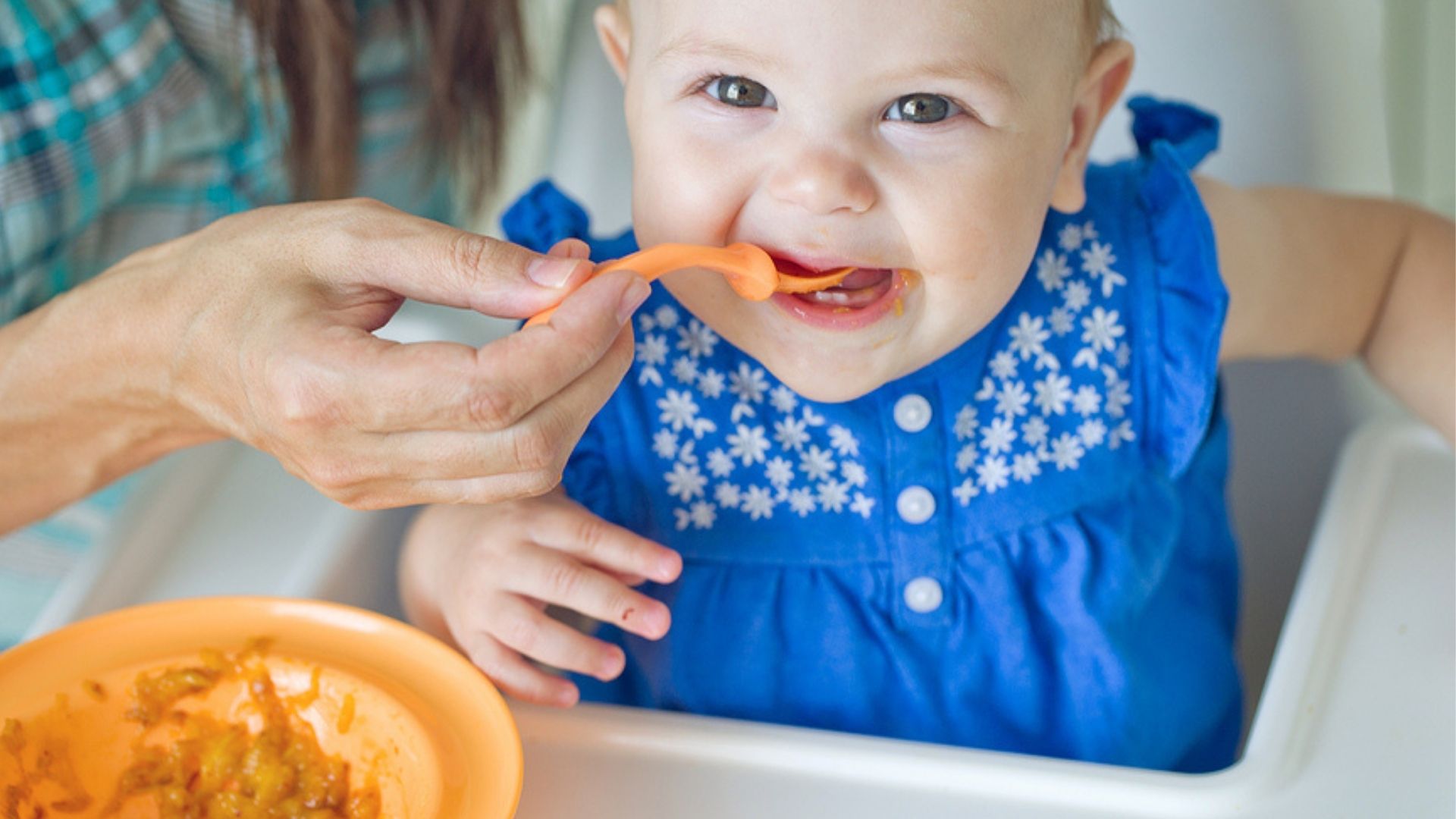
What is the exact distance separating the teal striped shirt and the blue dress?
0.30m

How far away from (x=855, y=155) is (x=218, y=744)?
47cm

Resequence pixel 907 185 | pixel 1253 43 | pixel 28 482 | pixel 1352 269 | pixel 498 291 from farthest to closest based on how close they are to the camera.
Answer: pixel 1253 43 → pixel 1352 269 → pixel 28 482 → pixel 907 185 → pixel 498 291

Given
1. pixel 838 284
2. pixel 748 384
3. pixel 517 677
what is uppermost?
pixel 838 284

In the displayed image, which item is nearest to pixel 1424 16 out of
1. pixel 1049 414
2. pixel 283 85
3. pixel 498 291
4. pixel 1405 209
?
pixel 1405 209

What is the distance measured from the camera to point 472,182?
3.93ft

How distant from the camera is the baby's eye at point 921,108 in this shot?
0.73 m

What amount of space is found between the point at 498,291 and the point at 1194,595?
24.8 inches

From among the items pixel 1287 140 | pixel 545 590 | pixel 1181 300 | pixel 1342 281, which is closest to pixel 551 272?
pixel 545 590

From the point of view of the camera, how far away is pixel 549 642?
82 cm

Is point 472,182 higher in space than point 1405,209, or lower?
lower

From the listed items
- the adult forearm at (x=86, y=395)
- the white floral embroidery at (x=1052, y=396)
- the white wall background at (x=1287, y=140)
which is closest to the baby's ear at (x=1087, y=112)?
the white floral embroidery at (x=1052, y=396)

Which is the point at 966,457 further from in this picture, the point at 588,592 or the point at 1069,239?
the point at 588,592

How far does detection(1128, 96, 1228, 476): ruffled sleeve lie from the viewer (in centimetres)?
89

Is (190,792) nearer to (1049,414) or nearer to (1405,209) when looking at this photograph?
(1049,414)
